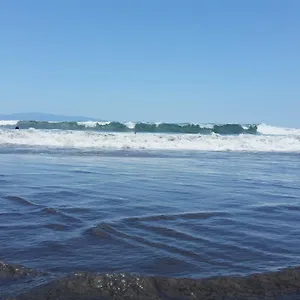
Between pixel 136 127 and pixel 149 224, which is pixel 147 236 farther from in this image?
pixel 136 127

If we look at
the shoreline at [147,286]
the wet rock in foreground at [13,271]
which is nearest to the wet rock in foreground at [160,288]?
the shoreline at [147,286]

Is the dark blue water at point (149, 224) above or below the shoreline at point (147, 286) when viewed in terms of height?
above

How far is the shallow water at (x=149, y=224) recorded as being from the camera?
432 centimetres

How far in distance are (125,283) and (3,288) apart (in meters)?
1.05

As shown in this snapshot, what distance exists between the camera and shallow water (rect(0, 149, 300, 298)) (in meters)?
4.32

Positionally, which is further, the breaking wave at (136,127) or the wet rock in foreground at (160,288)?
the breaking wave at (136,127)

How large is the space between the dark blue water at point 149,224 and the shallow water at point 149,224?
0.04 ft

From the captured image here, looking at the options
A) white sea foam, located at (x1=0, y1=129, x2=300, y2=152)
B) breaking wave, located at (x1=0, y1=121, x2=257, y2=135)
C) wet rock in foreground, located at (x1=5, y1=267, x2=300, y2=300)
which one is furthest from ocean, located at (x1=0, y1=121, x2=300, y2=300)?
breaking wave, located at (x1=0, y1=121, x2=257, y2=135)

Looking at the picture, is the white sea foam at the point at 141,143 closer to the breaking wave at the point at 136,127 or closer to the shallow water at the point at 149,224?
the shallow water at the point at 149,224

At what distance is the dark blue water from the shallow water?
1cm

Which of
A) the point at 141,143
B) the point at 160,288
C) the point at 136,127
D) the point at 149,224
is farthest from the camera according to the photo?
the point at 136,127

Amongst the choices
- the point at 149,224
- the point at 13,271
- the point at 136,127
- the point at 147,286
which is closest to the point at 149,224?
the point at 149,224

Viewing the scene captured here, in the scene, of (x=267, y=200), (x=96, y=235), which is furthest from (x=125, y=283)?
(x=267, y=200)

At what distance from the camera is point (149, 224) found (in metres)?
5.82
